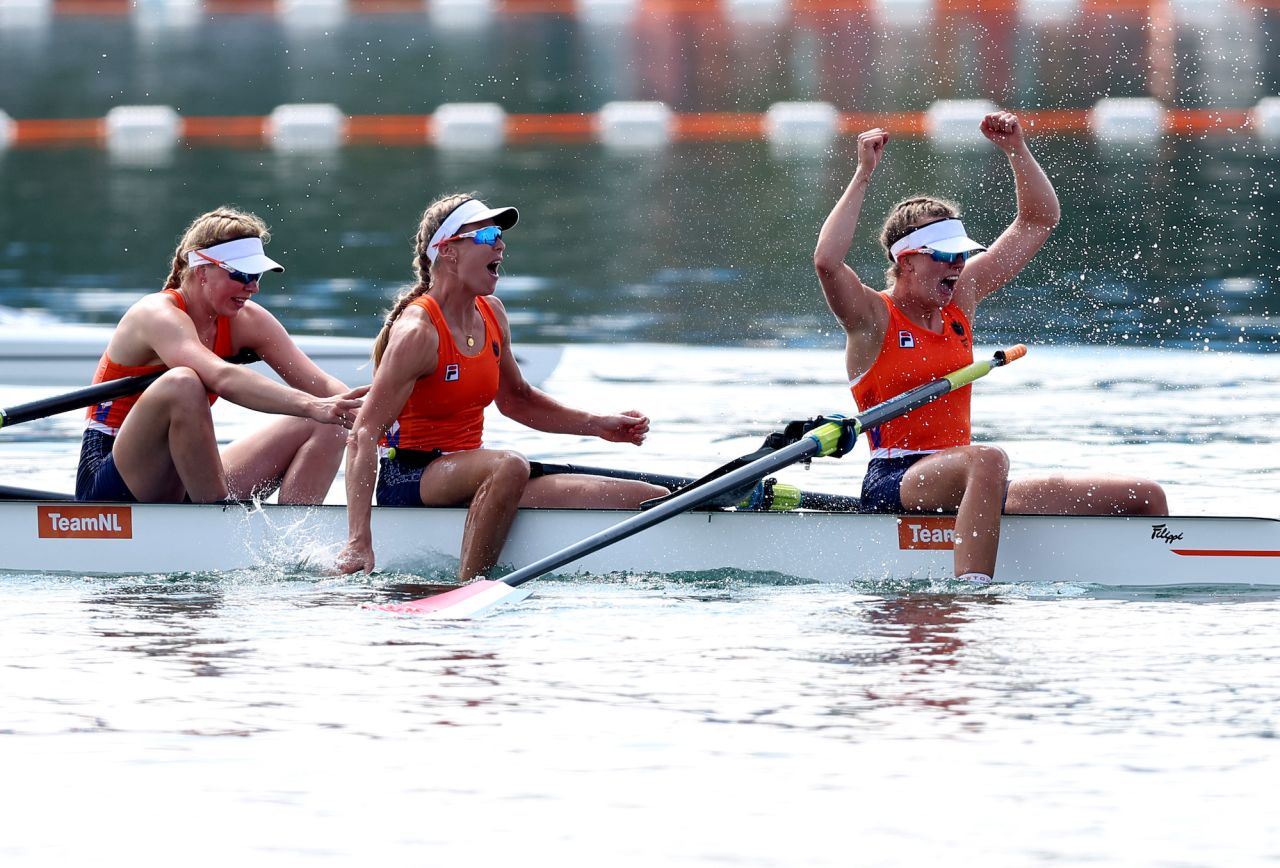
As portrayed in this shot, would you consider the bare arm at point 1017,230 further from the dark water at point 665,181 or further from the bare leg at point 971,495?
the dark water at point 665,181

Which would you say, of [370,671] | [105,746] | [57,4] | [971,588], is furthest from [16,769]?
[57,4]

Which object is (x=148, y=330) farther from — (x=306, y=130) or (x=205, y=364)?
(x=306, y=130)

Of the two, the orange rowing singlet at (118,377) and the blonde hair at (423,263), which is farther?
the orange rowing singlet at (118,377)

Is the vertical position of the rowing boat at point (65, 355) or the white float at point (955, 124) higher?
the white float at point (955, 124)

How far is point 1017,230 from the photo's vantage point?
8195 millimetres

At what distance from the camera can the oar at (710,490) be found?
25.1 feet

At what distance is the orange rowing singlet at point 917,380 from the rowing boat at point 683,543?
0.33 meters

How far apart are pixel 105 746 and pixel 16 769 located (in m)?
0.28

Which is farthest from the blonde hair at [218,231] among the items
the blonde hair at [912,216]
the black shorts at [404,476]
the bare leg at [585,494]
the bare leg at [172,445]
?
the blonde hair at [912,216]

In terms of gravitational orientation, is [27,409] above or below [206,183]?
below

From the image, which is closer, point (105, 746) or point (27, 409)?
point (105, 746)

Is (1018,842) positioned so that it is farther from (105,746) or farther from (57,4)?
(57,4)

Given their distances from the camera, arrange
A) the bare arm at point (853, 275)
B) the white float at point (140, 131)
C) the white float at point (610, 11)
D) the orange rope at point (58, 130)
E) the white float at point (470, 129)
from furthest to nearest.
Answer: the white float at point (610, 11) < the orange rope at point (58, 130) < the white float at point (140, 131) < the white float at point (470, 129) < the bare arm at point (853, 275)

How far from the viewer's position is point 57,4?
53375 millimetres
